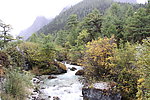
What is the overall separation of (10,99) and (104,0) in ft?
539

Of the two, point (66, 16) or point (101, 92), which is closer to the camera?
point (101, 92)

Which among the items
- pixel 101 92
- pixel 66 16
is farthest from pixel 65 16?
pixel 101 92

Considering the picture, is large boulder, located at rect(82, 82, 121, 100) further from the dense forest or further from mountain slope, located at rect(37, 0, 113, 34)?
mountain slope, located at rect(37, 0, 113, 34)

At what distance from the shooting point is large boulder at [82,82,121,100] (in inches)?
297

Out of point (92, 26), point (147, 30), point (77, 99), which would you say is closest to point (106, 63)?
point (77, 99)

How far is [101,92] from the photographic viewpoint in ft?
25.3

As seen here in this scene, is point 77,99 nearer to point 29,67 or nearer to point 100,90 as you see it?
point 100,90

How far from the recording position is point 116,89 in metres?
7.65

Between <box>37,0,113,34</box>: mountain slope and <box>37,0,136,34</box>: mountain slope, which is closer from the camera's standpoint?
<box>37,0,136,34</box>: mountain slope

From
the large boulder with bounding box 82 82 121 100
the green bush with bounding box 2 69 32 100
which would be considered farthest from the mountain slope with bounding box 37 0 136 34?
the green bush with bounding box 2 69 32 100

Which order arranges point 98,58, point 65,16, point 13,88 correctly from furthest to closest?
1. point 65,16
2. point 98,58
3. point 13,88

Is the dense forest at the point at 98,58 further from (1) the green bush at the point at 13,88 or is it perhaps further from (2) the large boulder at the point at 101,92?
(2) the large boulder at the point at 101,92

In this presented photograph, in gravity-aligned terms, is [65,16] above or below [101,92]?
→ above

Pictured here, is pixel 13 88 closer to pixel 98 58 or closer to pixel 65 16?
pixel 98 58
